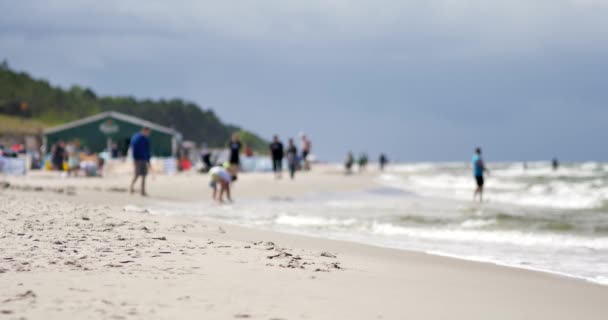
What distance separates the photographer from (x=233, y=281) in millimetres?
4949

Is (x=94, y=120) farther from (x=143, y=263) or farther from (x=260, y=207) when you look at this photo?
(x=143, y=263)

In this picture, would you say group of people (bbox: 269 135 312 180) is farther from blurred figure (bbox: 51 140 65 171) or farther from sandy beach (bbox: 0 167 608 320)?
sandy beach (bbox: 0 167 608 320)

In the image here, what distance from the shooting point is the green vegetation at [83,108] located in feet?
267

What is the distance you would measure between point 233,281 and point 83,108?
93.0 m

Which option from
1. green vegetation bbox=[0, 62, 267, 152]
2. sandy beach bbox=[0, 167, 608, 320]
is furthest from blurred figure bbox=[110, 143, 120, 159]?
sandy beach bbox=[0, 167, 608, 320]

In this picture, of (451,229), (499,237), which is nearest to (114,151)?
(451,229)

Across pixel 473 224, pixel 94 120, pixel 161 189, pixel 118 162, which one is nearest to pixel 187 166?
→ pixel 118 162

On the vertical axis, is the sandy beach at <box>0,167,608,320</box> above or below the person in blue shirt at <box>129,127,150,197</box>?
below

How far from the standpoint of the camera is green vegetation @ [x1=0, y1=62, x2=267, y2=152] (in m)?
81.2

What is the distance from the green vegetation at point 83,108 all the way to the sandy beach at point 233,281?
6514cm

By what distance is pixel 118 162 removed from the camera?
106ft

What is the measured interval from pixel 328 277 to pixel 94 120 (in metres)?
45.3

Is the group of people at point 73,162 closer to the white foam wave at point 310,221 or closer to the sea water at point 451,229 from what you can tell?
the sea water at point 451,229

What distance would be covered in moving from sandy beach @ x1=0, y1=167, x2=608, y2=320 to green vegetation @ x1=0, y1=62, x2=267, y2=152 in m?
65.1
